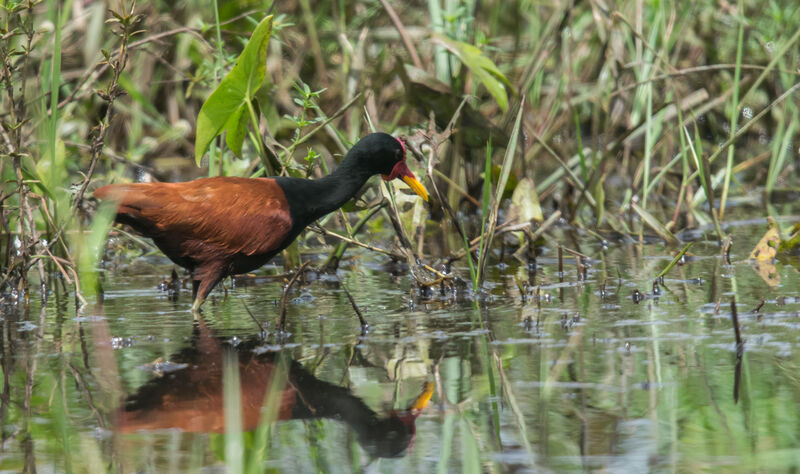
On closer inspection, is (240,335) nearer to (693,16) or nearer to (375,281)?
(375,281)

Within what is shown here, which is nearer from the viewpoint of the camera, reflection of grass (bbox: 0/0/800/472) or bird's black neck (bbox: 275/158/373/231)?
reflection of grass (bbox: 0/0/800/472)

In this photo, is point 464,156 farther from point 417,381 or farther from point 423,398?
point 423,398

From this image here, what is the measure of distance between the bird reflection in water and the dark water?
0.03 feet

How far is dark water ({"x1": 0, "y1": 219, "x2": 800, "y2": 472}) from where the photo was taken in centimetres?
287

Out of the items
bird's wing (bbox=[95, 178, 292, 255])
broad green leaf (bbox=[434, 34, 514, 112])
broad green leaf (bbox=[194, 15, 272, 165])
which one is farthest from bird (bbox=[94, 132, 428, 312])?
broad green leaf (bbox=[434, 34, 514, 112])

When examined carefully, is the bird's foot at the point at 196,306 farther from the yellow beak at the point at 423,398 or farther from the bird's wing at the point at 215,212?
the yellow beak at the point at 423,398

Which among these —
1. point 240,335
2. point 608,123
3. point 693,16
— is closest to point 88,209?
point 240,335

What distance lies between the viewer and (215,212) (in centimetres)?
476

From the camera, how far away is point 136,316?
4719 mm

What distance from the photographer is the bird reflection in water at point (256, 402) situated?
3105 mm

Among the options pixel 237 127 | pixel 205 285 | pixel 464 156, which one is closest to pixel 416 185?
pixel 237 127

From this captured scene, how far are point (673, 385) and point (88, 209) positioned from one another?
174 inches

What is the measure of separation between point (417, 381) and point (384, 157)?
196 centimetres

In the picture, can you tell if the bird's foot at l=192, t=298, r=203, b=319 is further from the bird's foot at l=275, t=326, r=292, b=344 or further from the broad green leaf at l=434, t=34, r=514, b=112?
the broad green leaf at l=434, t=34, r=514, b=112
